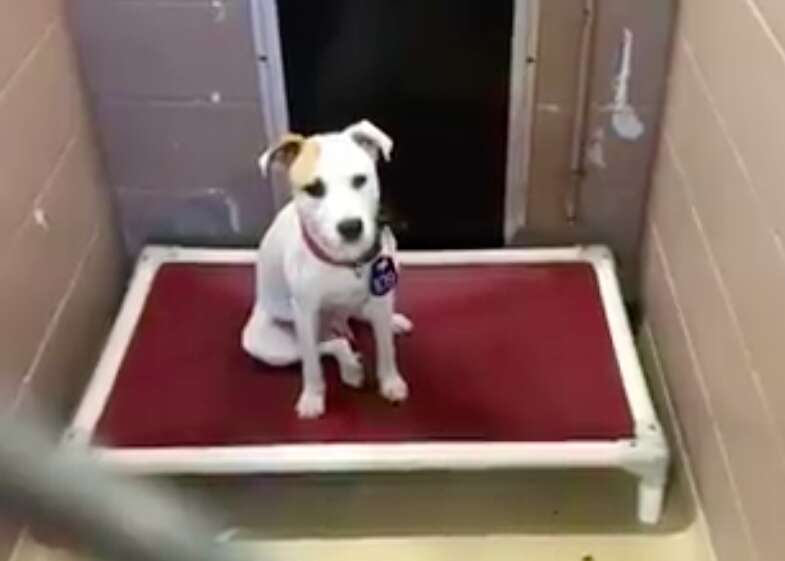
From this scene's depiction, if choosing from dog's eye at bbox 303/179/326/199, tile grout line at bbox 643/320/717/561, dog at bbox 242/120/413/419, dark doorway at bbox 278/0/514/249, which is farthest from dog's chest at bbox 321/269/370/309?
tile grout line at bbox 643/320/717/561

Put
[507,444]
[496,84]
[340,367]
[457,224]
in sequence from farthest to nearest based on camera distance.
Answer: [457,224]
[496,84]
[340,367]
[507,444]

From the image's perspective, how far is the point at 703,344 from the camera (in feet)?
4.91

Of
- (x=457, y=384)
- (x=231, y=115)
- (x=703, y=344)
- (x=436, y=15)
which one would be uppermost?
(x=436, y=15)

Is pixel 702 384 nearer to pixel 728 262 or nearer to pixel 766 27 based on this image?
pixel 728 262

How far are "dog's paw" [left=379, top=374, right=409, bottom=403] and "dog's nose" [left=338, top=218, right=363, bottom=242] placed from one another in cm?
31

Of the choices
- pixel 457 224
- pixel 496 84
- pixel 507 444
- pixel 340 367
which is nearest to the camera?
pixel 507 444

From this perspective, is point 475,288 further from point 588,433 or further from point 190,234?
point 190,234

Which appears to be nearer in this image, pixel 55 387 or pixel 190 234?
pixel 55 387

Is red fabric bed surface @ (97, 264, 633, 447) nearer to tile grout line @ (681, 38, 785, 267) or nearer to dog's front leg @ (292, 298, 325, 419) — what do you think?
dog's front leg @ (292, 298, 325, 419)

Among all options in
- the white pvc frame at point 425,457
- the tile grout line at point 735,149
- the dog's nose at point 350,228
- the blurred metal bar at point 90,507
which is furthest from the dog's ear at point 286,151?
the blurred metal bar at point 90,507

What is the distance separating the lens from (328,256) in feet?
4.54

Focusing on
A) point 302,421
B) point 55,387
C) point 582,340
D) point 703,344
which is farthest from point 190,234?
point 703,344

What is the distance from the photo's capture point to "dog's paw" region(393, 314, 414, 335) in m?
1.70

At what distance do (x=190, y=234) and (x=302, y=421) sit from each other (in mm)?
508
